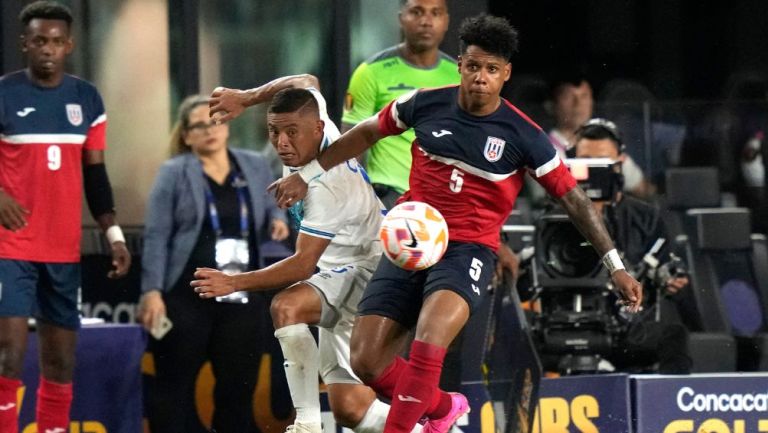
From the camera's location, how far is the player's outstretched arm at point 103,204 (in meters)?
8.60

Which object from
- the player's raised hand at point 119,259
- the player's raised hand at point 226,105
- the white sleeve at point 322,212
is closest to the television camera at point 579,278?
the white sleeve at point 322,212

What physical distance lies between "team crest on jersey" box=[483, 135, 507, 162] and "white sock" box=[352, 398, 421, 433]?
4.11ft

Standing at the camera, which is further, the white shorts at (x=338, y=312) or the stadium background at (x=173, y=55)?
the stadium background at (x=173, y=55)

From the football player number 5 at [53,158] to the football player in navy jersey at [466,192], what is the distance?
1445mm

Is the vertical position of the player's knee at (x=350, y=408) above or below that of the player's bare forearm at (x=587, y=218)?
below

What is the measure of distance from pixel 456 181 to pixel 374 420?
116 cm

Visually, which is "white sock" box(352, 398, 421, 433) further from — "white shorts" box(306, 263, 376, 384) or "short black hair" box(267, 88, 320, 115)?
"short black hair" box(267, 88, 320, 115)

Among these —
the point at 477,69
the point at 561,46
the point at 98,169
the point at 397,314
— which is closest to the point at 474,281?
the point at 397,314

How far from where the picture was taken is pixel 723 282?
11414 millimetres

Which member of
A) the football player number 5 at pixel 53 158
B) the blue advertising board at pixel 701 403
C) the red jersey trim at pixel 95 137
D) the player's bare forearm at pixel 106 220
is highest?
the red jersey trim at pixel 95 137

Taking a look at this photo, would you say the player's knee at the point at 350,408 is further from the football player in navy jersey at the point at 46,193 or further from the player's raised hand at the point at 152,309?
the player's raised hand at the point at 152,309

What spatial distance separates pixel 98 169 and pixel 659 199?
439 cm

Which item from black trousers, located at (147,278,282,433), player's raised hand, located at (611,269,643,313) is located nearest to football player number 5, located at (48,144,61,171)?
black trousers, located at (147,278,282,433)

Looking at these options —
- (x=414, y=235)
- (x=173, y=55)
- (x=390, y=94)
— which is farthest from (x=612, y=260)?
(x=173, y=55)
